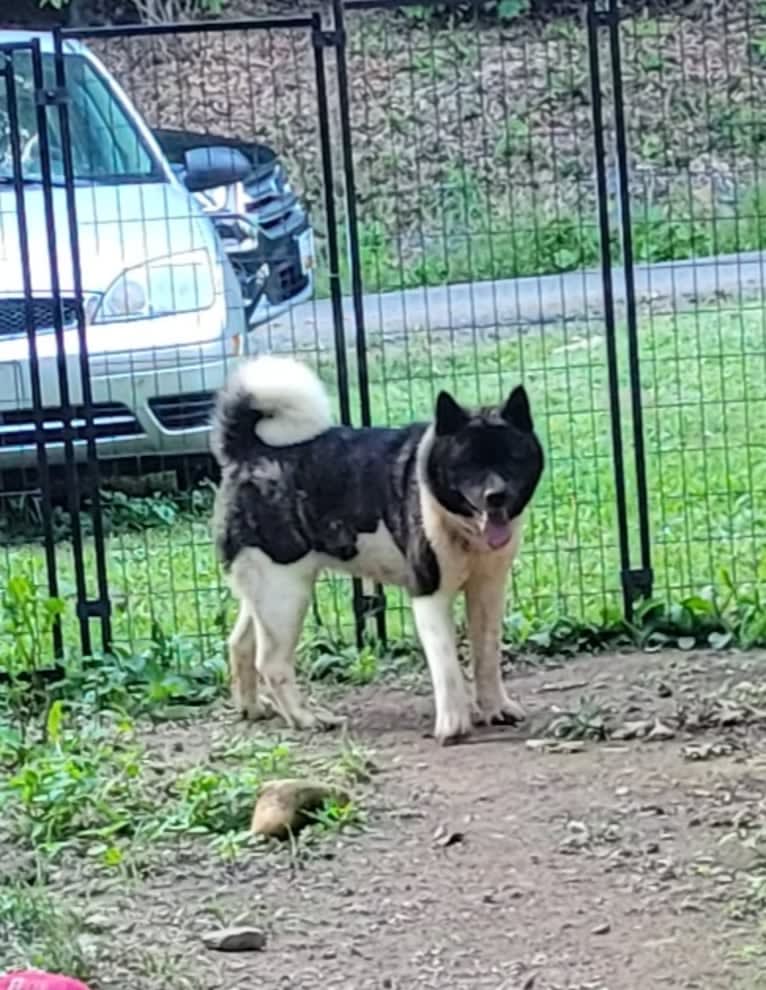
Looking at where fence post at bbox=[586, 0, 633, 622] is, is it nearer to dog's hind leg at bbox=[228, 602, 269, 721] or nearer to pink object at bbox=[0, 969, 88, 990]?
dog's hind leg at bbox=[228, 602, 269, 721]

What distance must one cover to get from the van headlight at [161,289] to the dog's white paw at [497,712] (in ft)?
6.38

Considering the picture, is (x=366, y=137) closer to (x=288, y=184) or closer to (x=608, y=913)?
(x=288, y=184)

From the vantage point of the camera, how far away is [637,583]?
25.2 feet

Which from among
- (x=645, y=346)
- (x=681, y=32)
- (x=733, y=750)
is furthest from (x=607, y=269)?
(x=733, y=750)

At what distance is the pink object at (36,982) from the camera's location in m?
4.10

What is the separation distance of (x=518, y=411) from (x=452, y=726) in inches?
40.1

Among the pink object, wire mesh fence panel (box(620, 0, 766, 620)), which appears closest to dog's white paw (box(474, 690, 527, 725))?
wire mesh fence panel (box(620, 0, 766, 620))

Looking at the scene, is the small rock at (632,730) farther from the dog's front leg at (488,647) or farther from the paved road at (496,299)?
the paved road at (496,299)

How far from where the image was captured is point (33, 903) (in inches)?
194

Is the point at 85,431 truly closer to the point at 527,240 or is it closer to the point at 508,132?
the point at 527,240

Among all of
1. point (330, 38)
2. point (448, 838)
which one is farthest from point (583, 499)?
point (448, 838)

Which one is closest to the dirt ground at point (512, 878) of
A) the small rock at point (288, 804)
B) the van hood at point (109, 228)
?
the small rock at point (288, 804)

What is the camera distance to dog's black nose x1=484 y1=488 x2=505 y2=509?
6.36m

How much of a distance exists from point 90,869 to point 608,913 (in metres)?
1.41
